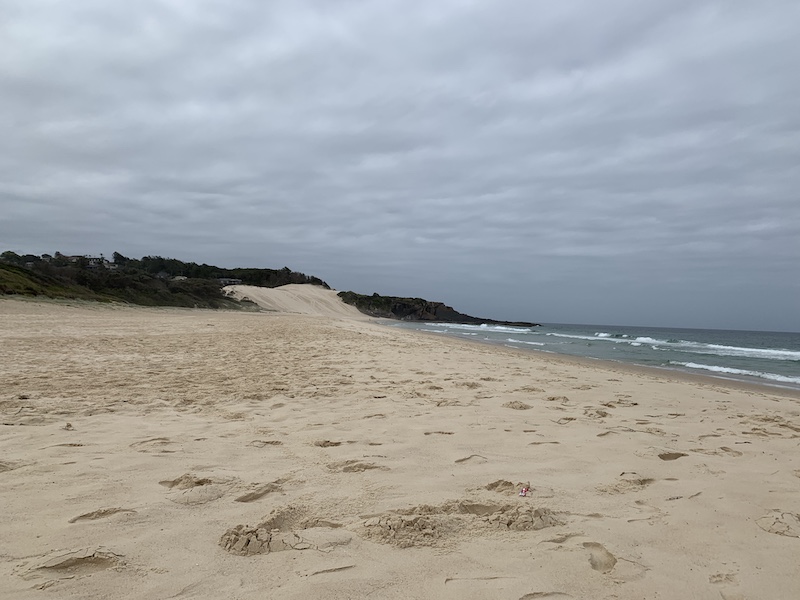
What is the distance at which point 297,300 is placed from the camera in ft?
175

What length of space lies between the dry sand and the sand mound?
137 feet

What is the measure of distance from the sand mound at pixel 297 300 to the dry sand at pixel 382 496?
137ft

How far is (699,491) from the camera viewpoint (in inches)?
113

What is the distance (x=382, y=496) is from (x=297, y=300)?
52.0m

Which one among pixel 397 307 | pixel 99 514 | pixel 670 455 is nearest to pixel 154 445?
pixel 99 514

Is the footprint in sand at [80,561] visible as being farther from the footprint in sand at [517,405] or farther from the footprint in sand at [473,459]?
the footprint in sand at [517,405]

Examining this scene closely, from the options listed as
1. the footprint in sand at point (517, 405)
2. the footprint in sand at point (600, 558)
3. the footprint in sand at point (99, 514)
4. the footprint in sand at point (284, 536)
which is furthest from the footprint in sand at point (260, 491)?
the footprint in sand at point (517, 405)

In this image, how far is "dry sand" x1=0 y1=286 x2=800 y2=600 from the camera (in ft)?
6.03

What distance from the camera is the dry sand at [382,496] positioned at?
184cm

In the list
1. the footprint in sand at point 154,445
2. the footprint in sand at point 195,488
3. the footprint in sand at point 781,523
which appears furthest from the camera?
the footprint in sand at point 154,445

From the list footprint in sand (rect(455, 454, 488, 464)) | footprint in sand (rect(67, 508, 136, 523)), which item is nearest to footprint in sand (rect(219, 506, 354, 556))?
footprint in sand (rect(67, 508, 136, 523))

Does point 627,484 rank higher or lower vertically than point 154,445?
higher

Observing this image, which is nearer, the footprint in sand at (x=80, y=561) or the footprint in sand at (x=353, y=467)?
the footprint in sand at (x=80, y=561)

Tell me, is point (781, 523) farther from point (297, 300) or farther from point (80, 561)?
point (297, 300)
